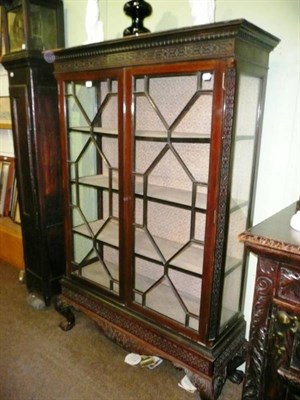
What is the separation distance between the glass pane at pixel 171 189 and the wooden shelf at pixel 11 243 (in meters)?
1.52

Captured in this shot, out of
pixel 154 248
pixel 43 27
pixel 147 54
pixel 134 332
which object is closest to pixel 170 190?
pixel 154 248

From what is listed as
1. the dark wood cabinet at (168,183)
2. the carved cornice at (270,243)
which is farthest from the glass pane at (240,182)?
the carved cornice at (270,243)

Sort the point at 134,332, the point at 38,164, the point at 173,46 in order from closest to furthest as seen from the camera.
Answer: the point at 173,46 → the point at 134,332 → the point at 38,164

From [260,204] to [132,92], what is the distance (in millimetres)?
868

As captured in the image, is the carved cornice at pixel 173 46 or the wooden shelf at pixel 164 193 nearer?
the carved cornice at pixel 173 46

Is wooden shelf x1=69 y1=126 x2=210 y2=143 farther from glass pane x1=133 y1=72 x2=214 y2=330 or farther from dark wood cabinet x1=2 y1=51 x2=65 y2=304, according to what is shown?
dark wood cabinet x1=2 y1=51 x2=65 y2=304

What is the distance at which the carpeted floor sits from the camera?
1.67 metres

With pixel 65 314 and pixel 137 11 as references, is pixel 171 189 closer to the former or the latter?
pixel 137 11

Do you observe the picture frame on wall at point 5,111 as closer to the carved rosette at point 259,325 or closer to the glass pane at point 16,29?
the glass pane at point 16,29

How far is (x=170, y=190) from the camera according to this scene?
5.71ft

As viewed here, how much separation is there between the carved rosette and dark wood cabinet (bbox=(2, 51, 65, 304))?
1635 millimetres

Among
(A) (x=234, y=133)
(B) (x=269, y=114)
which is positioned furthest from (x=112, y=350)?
(B) (x=269, y=114)

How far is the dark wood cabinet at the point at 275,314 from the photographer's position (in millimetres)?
970

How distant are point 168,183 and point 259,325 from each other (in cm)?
95
